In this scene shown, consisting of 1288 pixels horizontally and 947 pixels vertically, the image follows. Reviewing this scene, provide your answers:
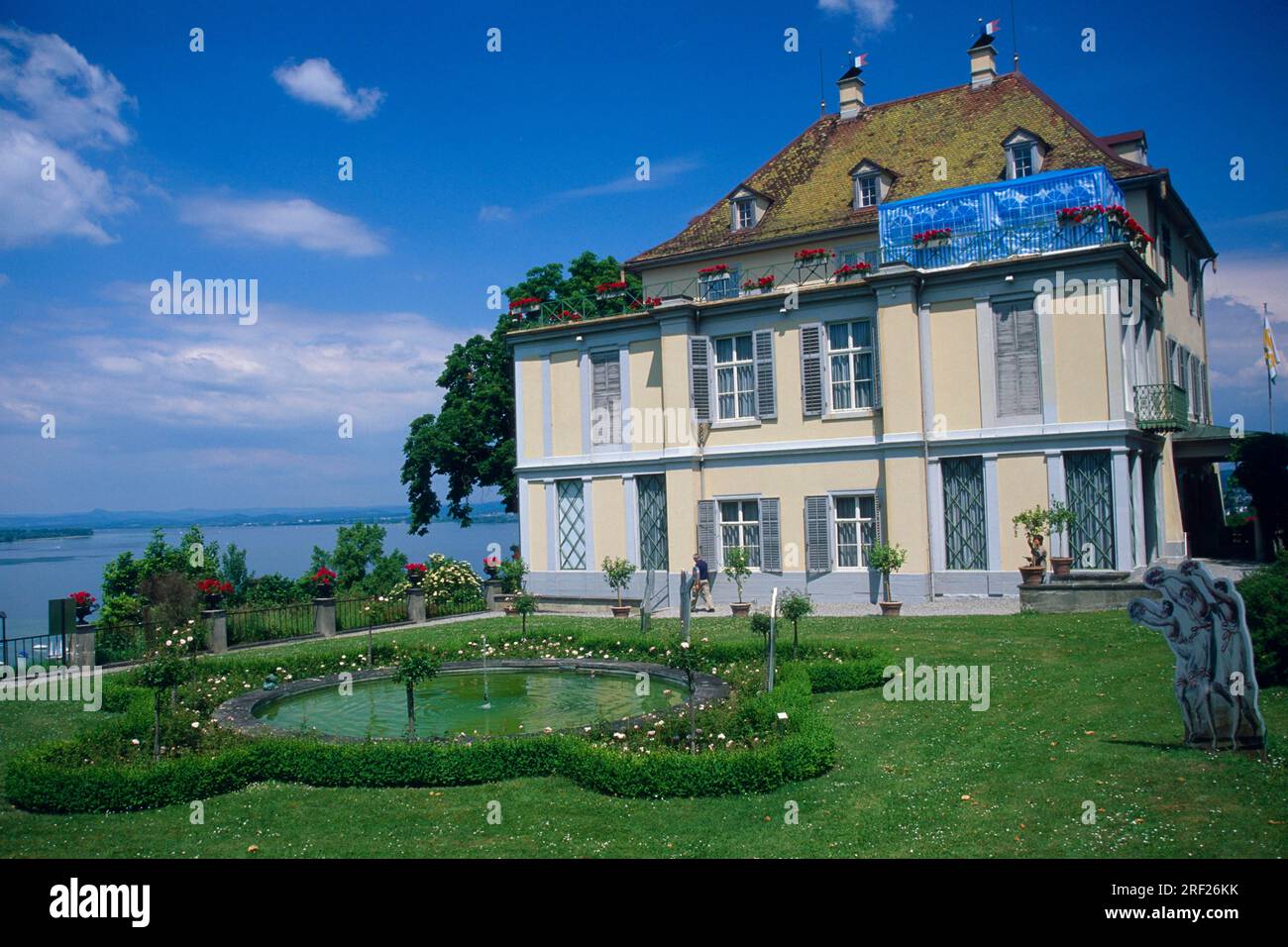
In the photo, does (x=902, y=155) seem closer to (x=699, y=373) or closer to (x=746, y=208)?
(x=746, y=208)

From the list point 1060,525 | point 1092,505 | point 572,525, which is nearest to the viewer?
point 1060,525

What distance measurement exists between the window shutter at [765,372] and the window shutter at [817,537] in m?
2.82

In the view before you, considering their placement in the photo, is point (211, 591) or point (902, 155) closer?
point (211, 591)

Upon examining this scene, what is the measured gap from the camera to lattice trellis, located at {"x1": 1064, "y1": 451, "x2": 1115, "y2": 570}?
2330 centimetres

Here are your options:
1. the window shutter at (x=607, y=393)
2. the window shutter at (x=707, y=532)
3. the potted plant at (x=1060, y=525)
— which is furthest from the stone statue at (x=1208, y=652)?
the window shutter at (x=607, y=393)

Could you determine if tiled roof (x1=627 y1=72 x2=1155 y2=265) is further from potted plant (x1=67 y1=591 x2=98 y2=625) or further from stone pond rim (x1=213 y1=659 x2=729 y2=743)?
potted plant (x1=67 y1=591 x2=98 y2=625)

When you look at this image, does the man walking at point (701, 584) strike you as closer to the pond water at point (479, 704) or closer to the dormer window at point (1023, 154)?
the pond water at point (479, 704)

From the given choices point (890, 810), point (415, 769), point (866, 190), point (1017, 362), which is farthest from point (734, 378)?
point (890, 810)

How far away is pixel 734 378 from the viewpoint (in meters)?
28.7

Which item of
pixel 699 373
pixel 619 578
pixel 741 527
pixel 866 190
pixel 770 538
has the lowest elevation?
pixel 619 578

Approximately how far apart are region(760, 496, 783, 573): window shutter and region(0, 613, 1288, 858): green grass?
46.9 feet

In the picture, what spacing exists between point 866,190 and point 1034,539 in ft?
41.4

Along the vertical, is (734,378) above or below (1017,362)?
above
